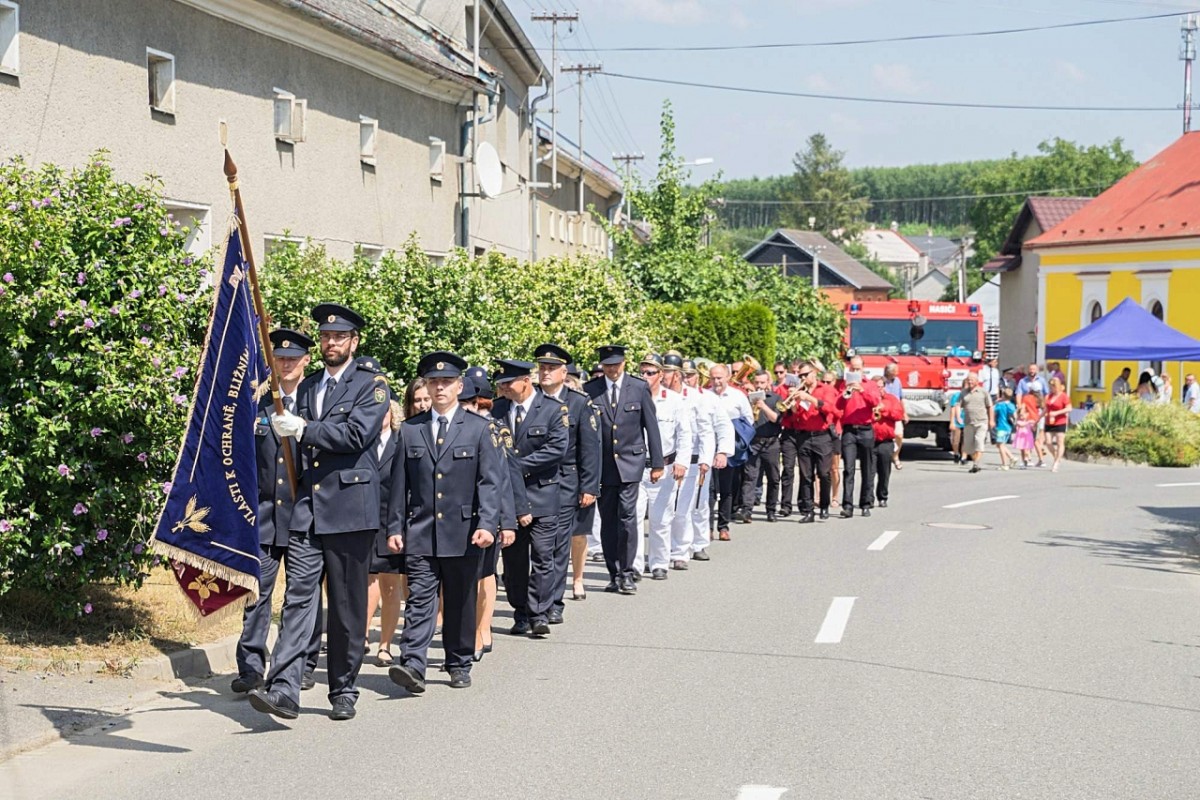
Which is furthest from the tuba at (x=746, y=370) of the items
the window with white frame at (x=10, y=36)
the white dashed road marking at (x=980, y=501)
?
the window with white frame at (x=10, y=36)

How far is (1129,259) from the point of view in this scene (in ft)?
159

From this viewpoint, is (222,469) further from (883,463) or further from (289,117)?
(883,463)

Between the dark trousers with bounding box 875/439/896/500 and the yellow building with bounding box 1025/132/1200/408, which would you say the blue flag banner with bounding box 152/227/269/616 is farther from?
the yellow building with bounding box 1025/132/1200/408

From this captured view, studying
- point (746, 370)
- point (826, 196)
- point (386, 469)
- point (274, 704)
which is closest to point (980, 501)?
point (746, 370)

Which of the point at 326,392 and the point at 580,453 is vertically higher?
the point at 326,392

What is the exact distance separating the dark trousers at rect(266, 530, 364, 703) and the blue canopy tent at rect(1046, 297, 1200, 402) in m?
28.2

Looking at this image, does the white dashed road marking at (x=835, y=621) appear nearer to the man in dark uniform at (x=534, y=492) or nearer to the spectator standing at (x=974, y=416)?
the man in dark uniform at (x=534, y=492)

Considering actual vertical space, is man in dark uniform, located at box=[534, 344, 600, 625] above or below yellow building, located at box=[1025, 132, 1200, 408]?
below

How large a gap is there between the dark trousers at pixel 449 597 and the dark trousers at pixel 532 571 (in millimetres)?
1588

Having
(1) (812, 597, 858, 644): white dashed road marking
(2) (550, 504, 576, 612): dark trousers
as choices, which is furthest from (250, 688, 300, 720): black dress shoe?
(1) (812, 597, 858, 644): white dashed road marking

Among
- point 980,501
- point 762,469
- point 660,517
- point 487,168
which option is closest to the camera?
point 660,517

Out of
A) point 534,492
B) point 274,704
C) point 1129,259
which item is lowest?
point 274,704

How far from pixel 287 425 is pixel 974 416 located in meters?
21.7

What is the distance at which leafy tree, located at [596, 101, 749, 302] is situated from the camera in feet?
108
